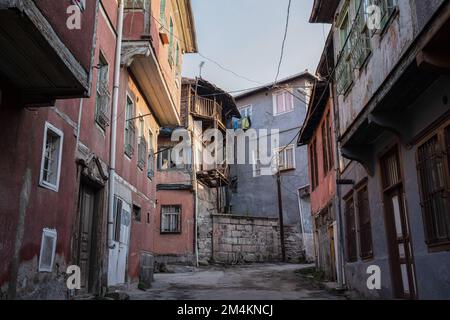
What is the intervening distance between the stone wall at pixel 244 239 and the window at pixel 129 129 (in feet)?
42.6

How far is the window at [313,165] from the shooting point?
17.5m

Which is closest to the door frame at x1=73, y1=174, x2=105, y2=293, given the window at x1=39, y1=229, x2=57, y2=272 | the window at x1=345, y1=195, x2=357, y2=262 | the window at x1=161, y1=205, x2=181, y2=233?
the window at x1=39, y1=229, x2=57, y2=272

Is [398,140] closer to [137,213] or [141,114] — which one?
[141,114]

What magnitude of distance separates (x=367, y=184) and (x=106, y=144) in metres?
5.60

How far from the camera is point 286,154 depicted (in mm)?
29000

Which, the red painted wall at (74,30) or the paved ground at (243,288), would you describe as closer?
the red painted wall at (74,30)

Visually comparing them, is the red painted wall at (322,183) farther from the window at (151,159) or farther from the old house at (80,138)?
the window at (151,159)

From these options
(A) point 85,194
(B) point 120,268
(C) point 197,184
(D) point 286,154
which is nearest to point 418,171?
(A) point 85,194

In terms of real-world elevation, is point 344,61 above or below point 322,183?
above

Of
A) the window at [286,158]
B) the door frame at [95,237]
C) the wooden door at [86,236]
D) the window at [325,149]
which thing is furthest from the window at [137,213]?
the window at [286,158]

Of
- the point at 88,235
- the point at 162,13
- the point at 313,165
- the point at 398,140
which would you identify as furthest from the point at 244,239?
the point at 398,140

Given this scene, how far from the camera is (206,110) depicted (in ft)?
87.1

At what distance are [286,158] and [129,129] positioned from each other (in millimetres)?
18036

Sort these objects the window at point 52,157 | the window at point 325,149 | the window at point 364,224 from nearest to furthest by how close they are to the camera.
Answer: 1. the window at point 52,157
2. the window at point 364,224
3. the window at point 325,149
